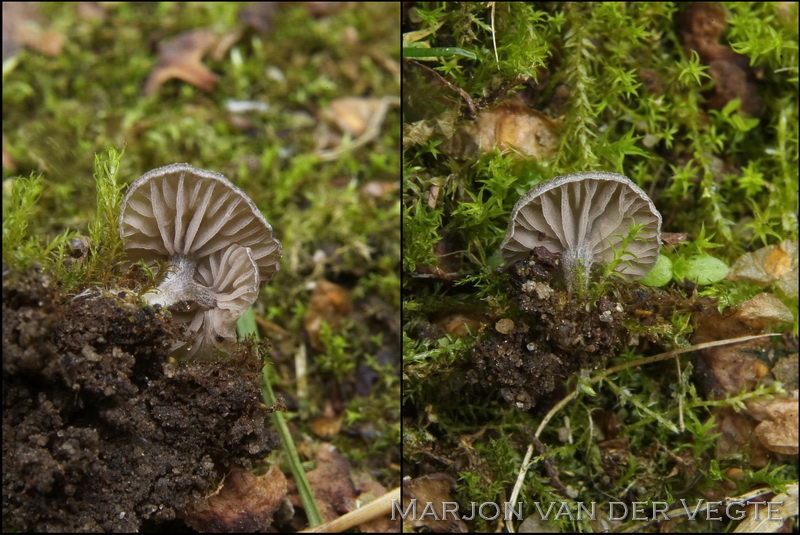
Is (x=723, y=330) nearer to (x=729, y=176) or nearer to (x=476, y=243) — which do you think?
(x=729, y=176)

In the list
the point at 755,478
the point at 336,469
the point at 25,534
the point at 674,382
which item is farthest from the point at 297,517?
the point at 755,478

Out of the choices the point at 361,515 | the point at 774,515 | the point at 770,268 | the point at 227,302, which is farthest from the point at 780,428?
the point at 227,302

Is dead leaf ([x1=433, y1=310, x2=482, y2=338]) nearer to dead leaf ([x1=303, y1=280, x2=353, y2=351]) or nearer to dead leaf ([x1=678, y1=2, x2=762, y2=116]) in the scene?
dead leaf ([x1=303, y1=280, x2=353, y2=351])

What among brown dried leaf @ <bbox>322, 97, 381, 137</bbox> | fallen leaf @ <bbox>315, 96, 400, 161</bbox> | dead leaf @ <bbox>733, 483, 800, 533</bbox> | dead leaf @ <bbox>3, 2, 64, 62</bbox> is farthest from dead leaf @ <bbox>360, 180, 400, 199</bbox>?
dead leaf @ <bbox>733, 483, 800, 533</bbox>

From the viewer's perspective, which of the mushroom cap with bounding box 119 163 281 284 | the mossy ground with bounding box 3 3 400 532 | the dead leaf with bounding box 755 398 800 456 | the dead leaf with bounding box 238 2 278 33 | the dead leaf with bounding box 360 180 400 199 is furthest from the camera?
the dead leaf with bounding box 238 2 278 33

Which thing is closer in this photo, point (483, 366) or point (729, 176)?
point (483, 366)

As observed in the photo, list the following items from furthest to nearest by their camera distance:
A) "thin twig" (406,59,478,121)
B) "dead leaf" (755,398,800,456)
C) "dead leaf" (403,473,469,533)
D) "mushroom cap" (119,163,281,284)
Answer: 1. "dead leaf" (755,398,800,456)
2. "thin twig" (406,59,478,121)
3. "dead leaf" (403,473,469,533)
4. "mushroom cap" (119,163,281,284)

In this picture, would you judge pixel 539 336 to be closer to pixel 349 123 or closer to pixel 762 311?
pixel 762 311
